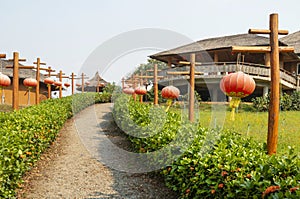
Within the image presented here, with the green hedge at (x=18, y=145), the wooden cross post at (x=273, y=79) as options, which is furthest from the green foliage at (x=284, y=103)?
the wooden cross post at (x=273, y=79)

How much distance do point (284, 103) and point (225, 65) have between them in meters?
4.27

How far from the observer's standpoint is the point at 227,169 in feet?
11.7

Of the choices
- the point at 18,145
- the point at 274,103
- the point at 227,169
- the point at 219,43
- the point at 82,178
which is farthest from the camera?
the point at 219,43

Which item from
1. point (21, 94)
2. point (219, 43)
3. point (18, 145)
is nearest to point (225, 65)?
point (219, 43)

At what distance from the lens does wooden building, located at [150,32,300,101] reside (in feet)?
63.6

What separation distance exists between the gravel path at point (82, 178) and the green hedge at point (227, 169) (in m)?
0.86

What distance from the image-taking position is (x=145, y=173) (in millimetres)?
6918

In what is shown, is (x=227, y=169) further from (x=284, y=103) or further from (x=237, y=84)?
(x=284, y=103)

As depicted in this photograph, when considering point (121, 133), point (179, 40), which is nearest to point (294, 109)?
point (121, 133)

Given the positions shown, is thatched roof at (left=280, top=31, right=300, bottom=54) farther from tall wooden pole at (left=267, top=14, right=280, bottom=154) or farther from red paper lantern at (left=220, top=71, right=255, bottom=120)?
red paper lantern at (left=220, top=71, right=255, bottom=120)

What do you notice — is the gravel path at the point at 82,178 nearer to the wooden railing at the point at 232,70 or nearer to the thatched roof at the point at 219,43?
the wooden railing at the point at 232,70

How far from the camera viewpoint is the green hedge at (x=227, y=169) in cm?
298

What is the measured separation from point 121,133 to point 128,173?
4811 mm

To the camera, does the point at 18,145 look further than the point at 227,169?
Yes
